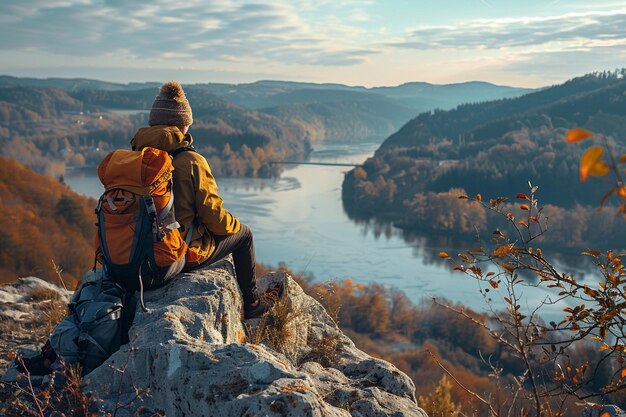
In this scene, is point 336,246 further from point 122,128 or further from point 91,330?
point 122,128

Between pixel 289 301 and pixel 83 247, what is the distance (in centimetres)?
3526

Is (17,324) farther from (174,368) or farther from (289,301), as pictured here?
(174,368)

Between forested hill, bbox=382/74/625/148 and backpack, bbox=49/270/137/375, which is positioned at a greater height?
forested hill, bbox=382/74/625/148

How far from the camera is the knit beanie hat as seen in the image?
11.1 ft

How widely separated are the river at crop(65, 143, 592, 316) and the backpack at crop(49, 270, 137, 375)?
21691mm

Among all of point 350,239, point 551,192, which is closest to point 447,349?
point 350,239

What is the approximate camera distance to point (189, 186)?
3.26 meters

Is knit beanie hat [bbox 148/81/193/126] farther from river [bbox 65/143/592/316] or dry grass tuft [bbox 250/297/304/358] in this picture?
river [bbox 65/143/592/316]

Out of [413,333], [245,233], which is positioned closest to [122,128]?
[413,333]

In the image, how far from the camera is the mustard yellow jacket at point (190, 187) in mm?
3244

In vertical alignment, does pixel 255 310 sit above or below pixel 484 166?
above

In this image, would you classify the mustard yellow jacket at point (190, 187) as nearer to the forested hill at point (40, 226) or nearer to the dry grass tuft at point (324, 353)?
the dry grass tuft at point (324, 353)

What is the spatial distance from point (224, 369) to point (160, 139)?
1.52 m

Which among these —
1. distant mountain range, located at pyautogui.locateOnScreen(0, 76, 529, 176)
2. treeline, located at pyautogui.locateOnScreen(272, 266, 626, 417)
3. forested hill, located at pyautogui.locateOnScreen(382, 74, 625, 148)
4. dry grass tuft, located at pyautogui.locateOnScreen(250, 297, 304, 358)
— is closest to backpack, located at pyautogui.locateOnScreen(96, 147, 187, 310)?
dry grass tuft, located at pyautogui.locateOnScreen(250, 297, 304, 358)
